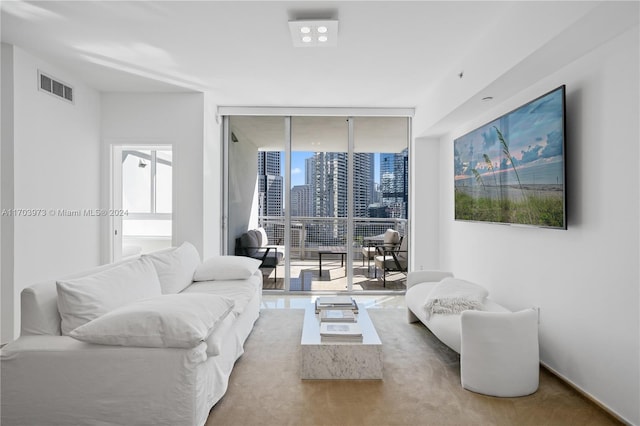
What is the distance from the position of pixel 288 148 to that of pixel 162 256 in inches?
102

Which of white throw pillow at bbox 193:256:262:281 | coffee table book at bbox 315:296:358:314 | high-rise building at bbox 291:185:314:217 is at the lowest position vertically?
coffee table book at bbox 315:296:358:314

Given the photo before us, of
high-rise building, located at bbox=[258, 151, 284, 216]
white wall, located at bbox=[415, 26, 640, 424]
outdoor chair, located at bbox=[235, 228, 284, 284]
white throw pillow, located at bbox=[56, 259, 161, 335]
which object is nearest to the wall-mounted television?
white wall, located at bbox=[415, 26, 640, 424]

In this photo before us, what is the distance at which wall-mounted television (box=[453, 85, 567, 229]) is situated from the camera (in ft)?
7.84

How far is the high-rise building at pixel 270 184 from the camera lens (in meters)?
5.23

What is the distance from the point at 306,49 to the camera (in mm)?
3174

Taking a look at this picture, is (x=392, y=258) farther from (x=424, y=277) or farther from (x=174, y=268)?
(x=174, y=268)

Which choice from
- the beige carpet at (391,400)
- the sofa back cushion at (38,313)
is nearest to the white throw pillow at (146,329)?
the sofa back cushion at (38,313)

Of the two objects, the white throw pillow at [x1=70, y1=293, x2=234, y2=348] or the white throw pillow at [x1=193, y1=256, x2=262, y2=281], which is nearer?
the white throw pillow at [x1=70, y1=293, x2=234, y2=348]

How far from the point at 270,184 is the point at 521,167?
3390 mm

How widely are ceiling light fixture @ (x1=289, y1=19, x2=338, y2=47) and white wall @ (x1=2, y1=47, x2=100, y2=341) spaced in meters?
2.54

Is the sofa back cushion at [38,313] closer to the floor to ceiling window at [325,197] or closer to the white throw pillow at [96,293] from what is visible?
the white throw pillow at [96,293]

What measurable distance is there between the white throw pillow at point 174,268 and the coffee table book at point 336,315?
128 centimetres

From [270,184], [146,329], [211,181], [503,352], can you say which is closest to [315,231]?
[270,184]

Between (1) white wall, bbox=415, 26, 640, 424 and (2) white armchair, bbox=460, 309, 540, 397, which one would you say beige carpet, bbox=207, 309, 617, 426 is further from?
(1) white wall, bbox=415, 26, 640, 424
